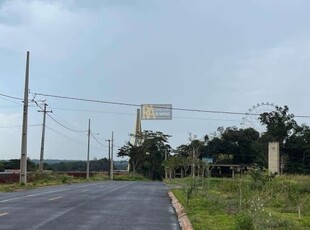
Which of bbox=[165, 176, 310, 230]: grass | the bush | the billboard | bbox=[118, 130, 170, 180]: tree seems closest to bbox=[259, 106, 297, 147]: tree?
bbox=[118, 130, 170, 180]: tree

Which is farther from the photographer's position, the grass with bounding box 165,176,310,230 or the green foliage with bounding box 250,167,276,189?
the green foliage with bounding box 250,167,276,189

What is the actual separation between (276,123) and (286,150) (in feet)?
16.8

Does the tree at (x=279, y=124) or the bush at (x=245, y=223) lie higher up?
the tree at (x=279, y=124)

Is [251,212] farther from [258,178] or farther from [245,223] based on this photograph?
[258,178]

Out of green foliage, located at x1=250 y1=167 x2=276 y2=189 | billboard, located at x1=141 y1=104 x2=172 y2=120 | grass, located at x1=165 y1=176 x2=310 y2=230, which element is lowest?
grass, located at x1=165 y1=176 x2=310 y2=230

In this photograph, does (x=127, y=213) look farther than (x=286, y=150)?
No

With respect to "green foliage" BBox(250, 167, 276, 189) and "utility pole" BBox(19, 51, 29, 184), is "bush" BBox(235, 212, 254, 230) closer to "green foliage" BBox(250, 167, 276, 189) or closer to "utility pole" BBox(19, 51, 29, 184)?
"green foliage" BBox(250, 167, 276, 189)

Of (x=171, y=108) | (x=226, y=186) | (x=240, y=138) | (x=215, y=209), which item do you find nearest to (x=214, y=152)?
(x=240, y=138)

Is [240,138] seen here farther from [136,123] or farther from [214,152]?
[136,123]

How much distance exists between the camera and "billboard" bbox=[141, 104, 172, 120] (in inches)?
1802

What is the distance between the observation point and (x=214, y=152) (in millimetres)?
103875

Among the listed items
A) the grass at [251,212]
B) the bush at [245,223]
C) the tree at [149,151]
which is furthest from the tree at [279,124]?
the bush at [245,223]

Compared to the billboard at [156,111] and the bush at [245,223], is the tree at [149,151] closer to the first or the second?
the billboard at [156,111]

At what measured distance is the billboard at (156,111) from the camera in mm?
45781
